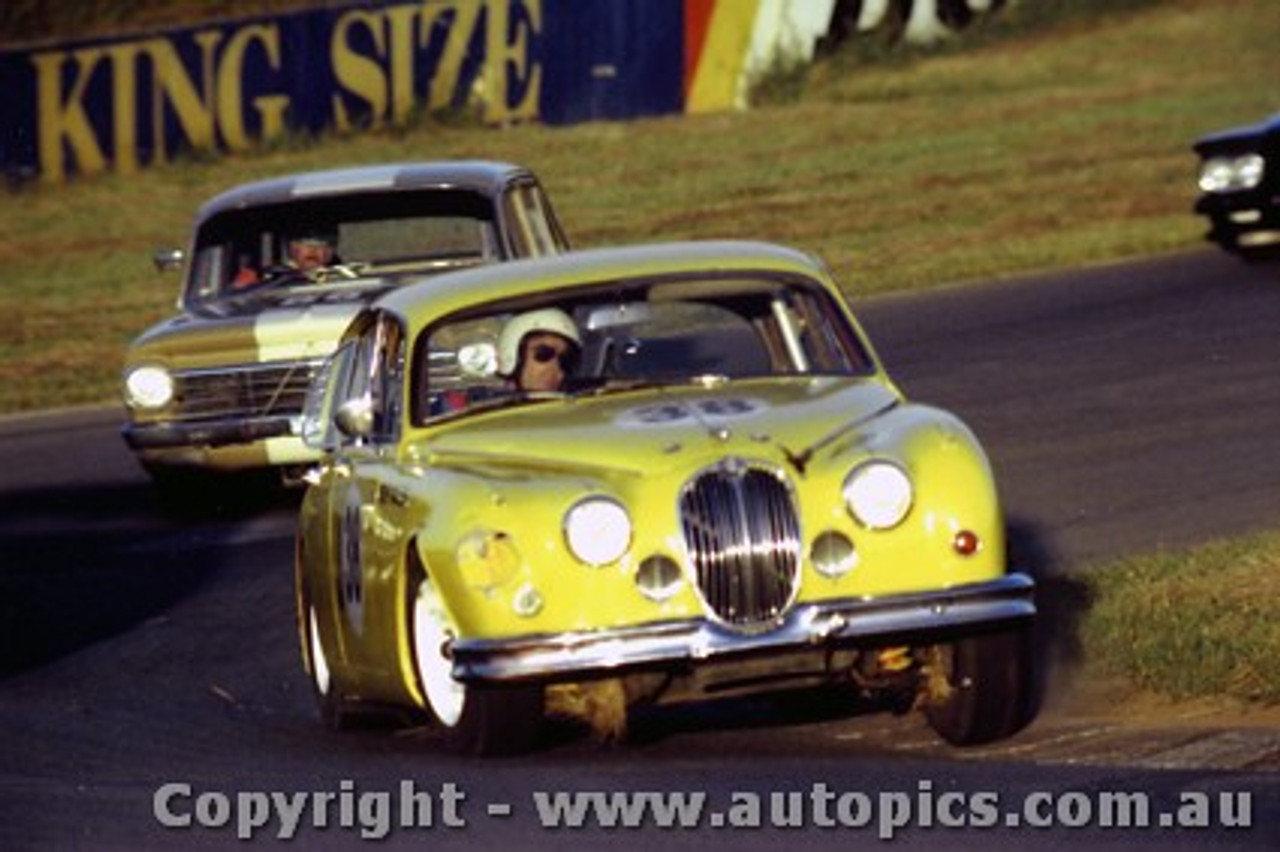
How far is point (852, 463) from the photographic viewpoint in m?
9.93

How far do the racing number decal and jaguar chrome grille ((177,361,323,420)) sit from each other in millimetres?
5743

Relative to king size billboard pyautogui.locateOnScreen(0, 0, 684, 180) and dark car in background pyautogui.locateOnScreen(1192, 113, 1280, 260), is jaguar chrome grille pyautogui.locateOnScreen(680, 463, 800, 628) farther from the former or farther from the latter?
king size billboard pyautogui.locateOnScreen(0, 0, 684, 180)

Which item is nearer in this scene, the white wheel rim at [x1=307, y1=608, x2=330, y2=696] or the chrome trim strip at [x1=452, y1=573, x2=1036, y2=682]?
the chrome trim strip at [x1=452, y1=573, x2=1036, y2=682]

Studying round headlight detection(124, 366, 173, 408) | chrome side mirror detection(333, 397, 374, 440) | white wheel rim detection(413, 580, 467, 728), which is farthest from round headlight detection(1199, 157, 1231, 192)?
white wheel rim detection(413, 580, 467, 728)

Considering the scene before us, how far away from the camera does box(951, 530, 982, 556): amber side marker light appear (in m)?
9.93

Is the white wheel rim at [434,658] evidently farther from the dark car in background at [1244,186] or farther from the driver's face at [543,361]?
the dark car in background at [1244,186]

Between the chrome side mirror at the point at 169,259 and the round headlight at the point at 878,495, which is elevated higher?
the round headlight at the point at 878,495

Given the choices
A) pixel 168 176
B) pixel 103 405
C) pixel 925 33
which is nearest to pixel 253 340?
pixel 103 405

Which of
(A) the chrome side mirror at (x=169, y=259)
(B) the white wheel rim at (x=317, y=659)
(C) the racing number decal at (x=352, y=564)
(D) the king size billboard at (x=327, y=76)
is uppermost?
(C) the racing number decal at (x=352, y=564)

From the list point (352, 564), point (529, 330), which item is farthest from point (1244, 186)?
point (352, 564)

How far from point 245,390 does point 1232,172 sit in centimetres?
795

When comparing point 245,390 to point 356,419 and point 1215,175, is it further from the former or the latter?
point 1215,175

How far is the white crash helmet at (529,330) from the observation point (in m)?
11.0

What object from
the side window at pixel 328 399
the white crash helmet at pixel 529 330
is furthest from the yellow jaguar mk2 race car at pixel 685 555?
the side window at pixel 328 399
